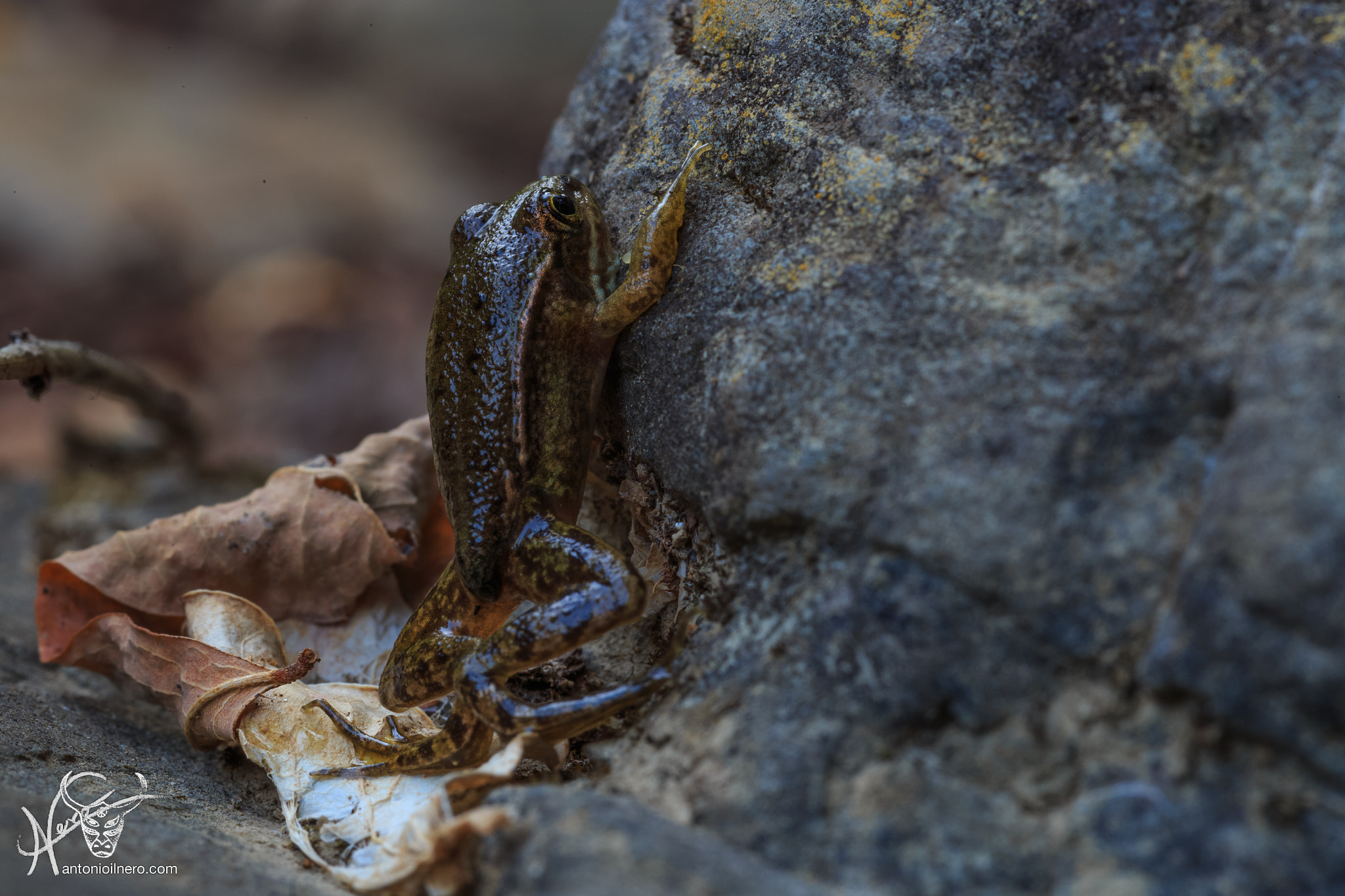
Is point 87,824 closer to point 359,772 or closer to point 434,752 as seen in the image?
point 359,772

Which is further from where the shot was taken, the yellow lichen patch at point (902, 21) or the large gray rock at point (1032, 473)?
the yellow lichen patch at point (902, 21)

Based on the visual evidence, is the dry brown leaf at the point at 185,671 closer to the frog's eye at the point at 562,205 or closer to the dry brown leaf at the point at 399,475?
the dry brown leaf at the point at 399,475

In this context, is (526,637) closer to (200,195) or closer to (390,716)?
(390,716)

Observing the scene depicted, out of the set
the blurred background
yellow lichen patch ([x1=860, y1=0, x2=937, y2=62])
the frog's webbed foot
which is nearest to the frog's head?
yellow lichen patch ([x1=860, y1=0, x2=937, y2=62])

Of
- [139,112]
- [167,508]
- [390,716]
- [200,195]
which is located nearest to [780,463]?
[390,716]

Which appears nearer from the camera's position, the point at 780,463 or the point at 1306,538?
the point at 1306,538

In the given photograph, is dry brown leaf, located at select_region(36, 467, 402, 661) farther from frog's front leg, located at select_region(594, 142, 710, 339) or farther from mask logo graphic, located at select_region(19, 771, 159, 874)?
frog's front leg, located at select_region(594, 142, 710, 339)

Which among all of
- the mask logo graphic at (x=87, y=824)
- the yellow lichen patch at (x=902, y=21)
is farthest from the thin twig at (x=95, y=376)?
the yellow lichen patch at (x=902, y=21)
